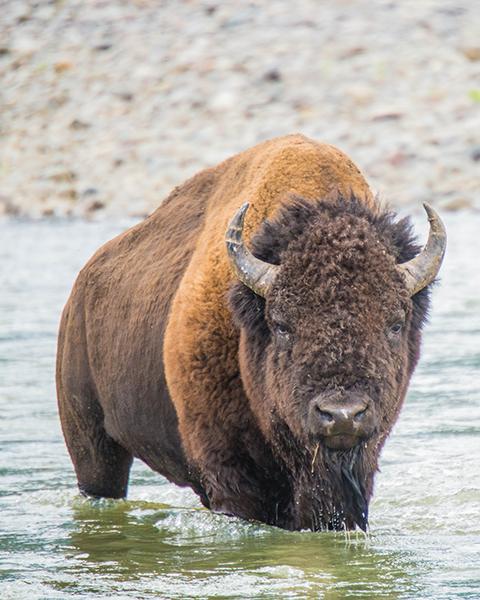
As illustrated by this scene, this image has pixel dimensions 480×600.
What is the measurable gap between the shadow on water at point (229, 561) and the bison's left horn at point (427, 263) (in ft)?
4.62

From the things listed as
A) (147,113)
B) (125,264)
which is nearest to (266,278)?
(125,264)

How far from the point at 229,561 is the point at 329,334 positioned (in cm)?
138

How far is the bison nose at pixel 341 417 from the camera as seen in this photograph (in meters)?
4.44

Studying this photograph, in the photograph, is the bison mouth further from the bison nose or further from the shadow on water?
the shadow on water

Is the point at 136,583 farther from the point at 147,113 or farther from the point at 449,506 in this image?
the point at 147,113

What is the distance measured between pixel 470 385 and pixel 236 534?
17.6 feet

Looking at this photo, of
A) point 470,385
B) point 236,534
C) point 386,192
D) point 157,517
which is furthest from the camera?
point 386,192

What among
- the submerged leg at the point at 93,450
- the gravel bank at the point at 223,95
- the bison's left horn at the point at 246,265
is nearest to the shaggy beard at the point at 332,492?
the bison's left horn at the point at 246,265

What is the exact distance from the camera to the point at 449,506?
6312 mm

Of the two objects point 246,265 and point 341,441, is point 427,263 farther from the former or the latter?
point 341,441

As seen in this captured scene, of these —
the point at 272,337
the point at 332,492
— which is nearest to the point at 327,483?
the point at 332,492

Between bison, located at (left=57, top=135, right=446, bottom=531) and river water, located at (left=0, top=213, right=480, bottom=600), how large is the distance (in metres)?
0.27

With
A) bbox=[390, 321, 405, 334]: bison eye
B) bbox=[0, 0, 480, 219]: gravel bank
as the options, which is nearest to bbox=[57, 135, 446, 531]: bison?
bbox=[390, 321, 405, 334]: bison eye

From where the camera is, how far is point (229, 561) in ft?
16.9
